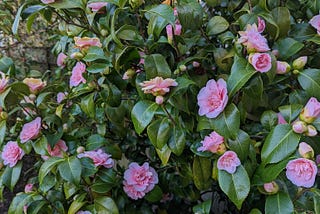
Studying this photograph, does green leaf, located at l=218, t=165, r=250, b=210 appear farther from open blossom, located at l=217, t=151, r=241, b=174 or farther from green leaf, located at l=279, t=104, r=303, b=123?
green leaf, located at l=279, t=104, r=303, b=123

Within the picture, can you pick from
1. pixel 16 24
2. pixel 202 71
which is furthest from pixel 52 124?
pixel 202 71

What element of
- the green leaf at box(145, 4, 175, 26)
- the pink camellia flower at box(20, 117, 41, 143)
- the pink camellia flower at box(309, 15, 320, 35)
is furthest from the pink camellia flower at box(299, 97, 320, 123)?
the pink camellia flower at box(20, 117, 41, 143)

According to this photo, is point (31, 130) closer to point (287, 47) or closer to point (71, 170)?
point (71, 170)

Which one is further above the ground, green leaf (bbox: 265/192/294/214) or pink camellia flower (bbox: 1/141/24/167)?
green leaf (bbox: 265/192/294/214)

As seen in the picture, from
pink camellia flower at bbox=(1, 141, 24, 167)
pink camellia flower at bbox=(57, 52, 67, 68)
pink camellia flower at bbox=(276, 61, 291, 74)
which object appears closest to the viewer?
pink camellia flower at bbox=(276, 61, 291, 74)

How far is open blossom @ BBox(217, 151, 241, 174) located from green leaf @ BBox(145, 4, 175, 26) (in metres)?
0.34

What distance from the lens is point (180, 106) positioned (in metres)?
0.88

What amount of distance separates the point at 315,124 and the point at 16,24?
830mm

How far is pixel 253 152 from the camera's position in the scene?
2.89 feet

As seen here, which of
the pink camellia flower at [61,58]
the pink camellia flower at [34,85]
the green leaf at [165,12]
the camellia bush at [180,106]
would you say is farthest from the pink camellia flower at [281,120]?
the pink camellia flower at [61,58]

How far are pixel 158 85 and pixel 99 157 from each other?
37 centimetres

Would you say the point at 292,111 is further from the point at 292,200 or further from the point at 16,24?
the point at 16,24

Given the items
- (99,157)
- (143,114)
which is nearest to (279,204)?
(143,114)

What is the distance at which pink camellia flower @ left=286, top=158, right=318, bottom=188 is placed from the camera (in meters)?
0.77
